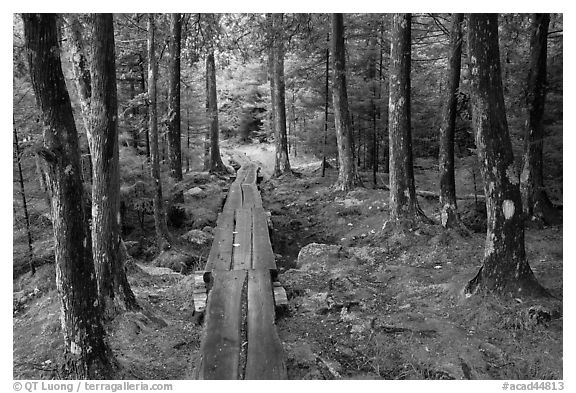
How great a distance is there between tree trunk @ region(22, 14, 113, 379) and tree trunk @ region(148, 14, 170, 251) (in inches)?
218

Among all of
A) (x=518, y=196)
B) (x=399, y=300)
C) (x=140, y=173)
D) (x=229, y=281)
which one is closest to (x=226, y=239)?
(x=229, y=281)

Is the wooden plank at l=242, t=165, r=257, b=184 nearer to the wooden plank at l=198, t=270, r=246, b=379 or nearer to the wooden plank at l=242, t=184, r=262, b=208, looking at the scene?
the wooden plank at l=242, t=184, r=262, b=208

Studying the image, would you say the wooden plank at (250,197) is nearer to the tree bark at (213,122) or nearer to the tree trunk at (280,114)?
the tree trunk at (280,114)

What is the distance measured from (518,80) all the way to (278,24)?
8.05 meters

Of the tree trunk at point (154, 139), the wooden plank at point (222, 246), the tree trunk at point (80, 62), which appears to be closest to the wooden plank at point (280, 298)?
the wooden plank at point (222, 246)

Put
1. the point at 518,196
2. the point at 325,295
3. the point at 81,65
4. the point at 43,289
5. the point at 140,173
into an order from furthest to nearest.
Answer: the point at 140,173, the point at 43,289, the point at 325,295, the point at 81,65, the point at 518,196

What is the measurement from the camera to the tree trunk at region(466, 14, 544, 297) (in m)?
6.60

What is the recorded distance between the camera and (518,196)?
6.61 metres

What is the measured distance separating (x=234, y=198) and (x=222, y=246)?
5947 millimetres

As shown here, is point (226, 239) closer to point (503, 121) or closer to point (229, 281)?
point (229, 281)

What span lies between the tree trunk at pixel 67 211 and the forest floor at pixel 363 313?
63 centimetres

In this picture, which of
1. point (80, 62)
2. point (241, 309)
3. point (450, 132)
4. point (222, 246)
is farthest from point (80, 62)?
point (450, 132)

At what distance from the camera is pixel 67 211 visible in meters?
4.66

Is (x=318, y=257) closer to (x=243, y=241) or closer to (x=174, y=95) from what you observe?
(x=243, y=241)
